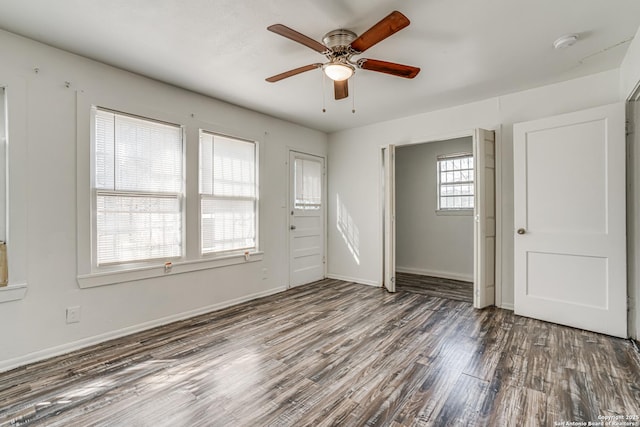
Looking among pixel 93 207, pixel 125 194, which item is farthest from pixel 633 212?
pixel 93 207

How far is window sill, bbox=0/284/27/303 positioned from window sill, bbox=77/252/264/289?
35cm

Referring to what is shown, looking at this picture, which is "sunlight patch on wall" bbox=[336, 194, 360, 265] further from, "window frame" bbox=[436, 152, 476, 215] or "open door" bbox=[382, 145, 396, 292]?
"window frame" bbox=[436, 152, 476, 215]

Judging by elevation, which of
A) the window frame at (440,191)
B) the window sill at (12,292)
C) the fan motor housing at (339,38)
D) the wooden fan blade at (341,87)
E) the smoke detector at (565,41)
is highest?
the smoke detector at (565,41)

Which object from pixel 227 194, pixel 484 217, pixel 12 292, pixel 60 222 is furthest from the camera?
pixel 227 194

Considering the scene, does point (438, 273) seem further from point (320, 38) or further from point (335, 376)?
point (320, 38)

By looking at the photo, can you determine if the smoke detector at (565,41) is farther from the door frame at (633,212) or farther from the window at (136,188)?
the window at (136,188)

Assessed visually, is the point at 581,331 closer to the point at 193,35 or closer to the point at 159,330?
the point at 159,330

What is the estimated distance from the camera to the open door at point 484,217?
11.7ft

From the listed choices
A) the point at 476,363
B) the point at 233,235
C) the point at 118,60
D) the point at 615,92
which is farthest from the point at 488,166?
the point at 118,60

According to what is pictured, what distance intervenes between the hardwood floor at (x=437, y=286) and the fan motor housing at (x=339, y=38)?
3.47m

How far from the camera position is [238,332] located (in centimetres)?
295

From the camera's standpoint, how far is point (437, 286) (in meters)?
4.76

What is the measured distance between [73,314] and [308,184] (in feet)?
11.3

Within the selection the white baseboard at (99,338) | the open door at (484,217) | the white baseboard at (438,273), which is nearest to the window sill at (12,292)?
the white baseboard at (99,338)
